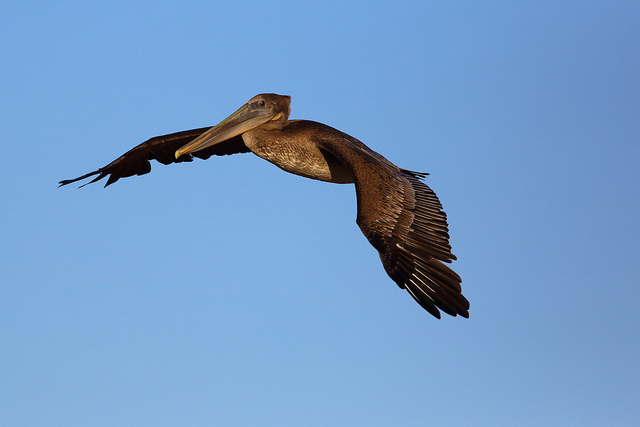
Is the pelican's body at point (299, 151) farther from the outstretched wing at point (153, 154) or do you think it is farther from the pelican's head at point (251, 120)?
the outstretched wing at point (153, 154)

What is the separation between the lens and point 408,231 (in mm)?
9703

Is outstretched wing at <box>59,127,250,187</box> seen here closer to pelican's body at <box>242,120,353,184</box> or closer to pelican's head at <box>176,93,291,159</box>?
pelican's head at <box>176,93,291,159</box>

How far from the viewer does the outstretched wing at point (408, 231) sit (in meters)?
9.07

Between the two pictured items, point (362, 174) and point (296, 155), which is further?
point (296, 155)

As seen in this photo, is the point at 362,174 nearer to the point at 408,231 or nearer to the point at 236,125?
the point at 408,231

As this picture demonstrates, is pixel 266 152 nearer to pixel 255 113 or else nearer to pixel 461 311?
pixel 255 113

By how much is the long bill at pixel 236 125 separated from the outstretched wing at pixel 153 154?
1444 mm

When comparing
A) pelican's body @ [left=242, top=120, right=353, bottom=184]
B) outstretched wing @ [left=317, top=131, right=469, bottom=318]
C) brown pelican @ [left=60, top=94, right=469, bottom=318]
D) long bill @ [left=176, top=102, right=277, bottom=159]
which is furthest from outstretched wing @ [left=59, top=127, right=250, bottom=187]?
outstretched wing @ [left=317, top=131, right=469, bottom=318]

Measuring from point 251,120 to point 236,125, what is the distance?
0.26 meters

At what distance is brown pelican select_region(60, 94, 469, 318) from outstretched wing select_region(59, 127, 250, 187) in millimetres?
18

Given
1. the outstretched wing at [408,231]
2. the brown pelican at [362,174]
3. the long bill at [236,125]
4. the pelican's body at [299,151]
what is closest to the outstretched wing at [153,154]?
the brown pelican at [362,174]

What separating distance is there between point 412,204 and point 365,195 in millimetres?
688

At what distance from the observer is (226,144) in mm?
14375

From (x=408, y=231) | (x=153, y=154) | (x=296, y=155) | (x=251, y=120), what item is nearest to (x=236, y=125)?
(x=251, y=120)
